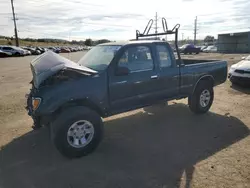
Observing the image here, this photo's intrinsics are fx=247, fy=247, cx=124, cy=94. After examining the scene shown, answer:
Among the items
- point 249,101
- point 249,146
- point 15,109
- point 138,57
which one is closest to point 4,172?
point 138,57

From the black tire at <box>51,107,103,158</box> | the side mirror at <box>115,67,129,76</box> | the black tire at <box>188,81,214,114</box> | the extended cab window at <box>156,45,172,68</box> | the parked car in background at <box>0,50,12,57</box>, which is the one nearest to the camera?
the black tire at <box>51,107,103,158</box>

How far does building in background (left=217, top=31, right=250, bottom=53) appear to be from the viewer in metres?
41.3

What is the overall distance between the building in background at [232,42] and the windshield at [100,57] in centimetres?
4059

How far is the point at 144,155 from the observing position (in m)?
4.24

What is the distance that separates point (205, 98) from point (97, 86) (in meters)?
3.36

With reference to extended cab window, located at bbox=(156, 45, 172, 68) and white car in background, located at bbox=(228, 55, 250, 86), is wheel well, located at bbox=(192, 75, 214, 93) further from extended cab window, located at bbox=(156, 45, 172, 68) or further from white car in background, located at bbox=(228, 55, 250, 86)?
white car in background, located at bbox=(228, 55, 250, 86)

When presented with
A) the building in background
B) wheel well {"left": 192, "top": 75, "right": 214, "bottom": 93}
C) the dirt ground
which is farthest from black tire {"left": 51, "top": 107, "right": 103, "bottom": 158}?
the building in background

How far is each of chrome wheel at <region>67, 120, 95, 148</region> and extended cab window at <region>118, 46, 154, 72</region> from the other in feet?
4.43

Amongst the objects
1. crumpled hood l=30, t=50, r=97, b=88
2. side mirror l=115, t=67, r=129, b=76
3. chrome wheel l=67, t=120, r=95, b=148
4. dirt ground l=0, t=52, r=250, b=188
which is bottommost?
dirt ground l=0, t=52, r=250, b=188

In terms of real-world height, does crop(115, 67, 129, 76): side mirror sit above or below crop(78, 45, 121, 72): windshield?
below

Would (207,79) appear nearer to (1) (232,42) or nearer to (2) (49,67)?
(2) (49,67)

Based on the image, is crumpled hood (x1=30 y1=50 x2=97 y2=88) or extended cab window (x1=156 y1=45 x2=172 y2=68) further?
extended cab window (x1=156 y1=45 x2=172 y2=68)

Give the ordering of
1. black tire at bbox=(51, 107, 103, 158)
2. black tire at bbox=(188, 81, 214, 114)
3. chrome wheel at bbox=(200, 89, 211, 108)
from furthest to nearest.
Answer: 1. chrome wheel at bbox=(200, 89, 211, 108)
2. black tire at bbox=(188, 81, 214, 114)
3. black tire at bbox=(51, 107, 103, 158)

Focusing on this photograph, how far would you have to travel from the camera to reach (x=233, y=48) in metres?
43.2
